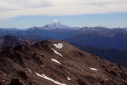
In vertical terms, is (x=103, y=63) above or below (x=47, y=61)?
below

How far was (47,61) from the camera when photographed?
96125 millimetres

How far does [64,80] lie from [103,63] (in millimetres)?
48111

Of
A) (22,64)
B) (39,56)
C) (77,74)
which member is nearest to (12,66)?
(22,64)

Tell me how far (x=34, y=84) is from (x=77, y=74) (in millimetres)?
35793

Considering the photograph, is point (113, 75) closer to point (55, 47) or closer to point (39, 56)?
point (55, 47)

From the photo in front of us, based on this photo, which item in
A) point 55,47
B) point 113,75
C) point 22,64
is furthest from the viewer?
point 55,47

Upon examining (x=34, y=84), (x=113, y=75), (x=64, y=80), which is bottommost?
(x=113, y=75)

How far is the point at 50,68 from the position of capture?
9000cm

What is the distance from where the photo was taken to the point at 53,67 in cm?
9238

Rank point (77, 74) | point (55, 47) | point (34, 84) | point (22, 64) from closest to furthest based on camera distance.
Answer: point (34, 84) < point (22, 64) < point (77, 74) < point (55, 47)

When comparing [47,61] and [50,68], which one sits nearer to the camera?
[50,68]

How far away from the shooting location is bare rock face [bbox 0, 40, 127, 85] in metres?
68.5

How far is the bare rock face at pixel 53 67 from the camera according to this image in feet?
225

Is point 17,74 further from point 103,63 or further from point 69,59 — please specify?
point 103,63
